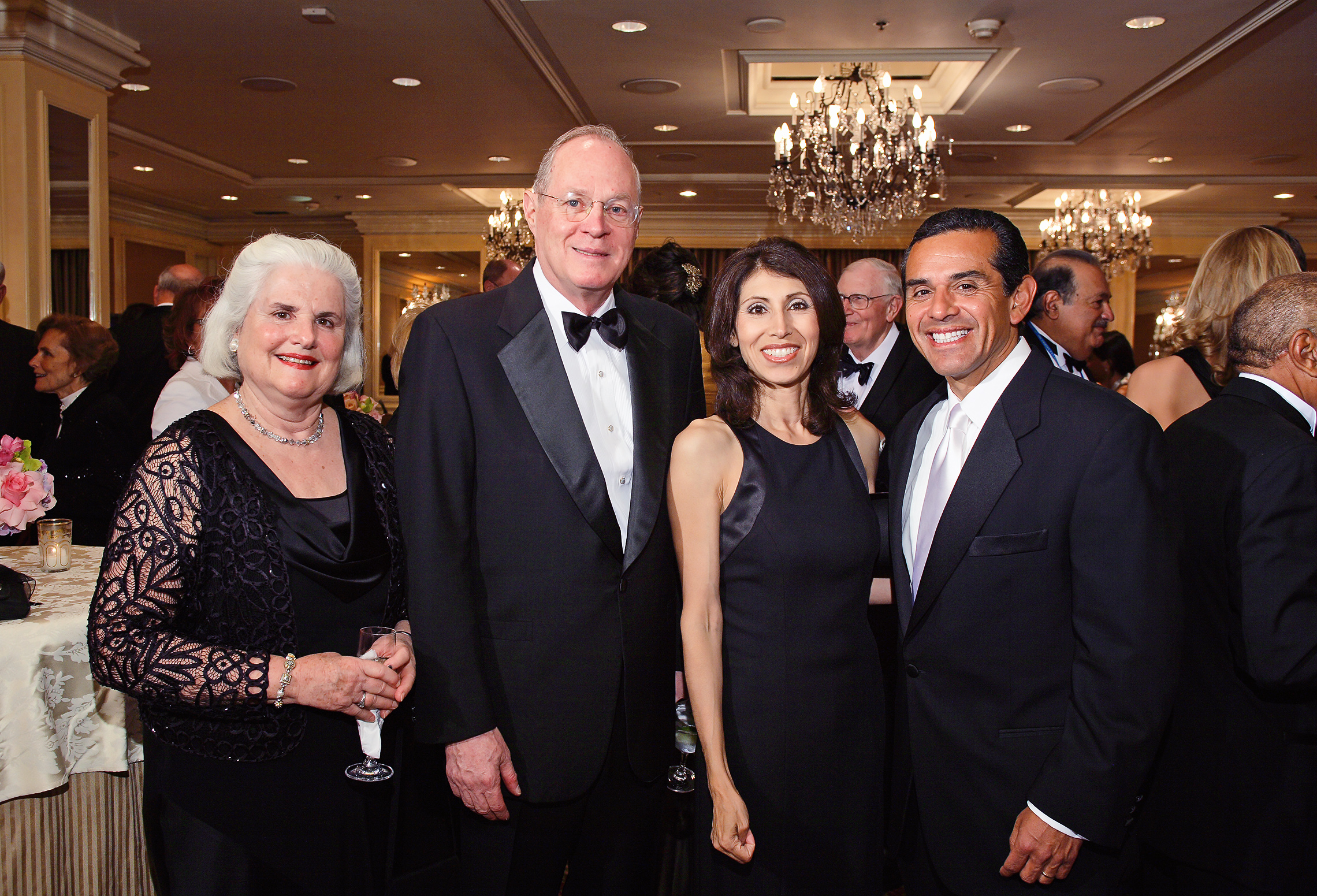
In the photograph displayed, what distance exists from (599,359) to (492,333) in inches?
8.9

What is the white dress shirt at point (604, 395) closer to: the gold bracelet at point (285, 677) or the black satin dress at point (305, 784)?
the black satin dress at point (305, 784)

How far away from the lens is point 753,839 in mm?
1780

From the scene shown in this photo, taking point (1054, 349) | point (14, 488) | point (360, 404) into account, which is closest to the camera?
point (14, 488)

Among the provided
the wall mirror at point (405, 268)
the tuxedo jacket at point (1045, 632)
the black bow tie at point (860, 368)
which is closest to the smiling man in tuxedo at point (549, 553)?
the tuxedo jacket at point (1045, 632)

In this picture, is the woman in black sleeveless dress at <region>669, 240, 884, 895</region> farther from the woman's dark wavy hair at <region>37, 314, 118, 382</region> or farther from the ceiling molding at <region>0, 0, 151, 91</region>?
the ceiling molding at <region>0, 0, 151, 91</region>

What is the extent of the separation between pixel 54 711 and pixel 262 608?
102 centimetres

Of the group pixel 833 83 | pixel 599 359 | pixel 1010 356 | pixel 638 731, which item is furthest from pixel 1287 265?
pixel 833 83

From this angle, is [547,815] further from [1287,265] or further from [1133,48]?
[1133,48]

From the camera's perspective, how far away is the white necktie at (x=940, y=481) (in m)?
1.77

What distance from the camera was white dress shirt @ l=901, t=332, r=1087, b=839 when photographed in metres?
1.76

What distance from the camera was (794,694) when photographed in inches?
71.7

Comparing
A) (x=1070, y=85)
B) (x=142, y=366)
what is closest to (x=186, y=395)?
(x=142, y=366)

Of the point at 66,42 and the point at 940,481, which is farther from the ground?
the point at 66,42

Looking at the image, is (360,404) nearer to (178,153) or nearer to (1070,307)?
(1070,307)
